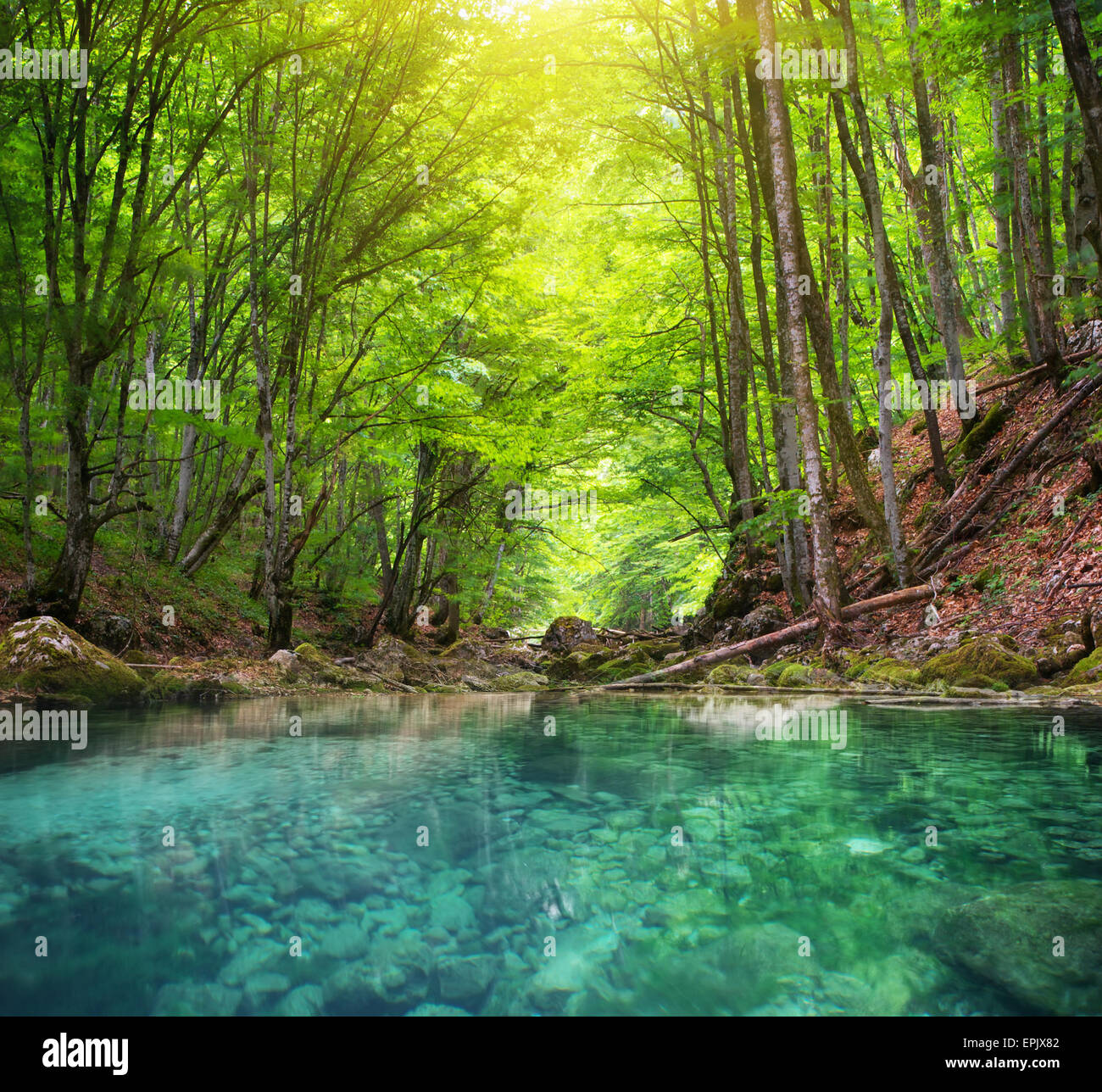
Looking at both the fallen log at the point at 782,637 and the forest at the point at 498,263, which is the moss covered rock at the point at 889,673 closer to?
the forest at the point at 498,263

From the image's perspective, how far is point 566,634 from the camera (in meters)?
18.9

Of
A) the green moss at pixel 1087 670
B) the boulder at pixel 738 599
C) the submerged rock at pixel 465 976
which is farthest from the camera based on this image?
the boulder at pixel 738 599

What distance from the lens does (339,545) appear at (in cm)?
1855

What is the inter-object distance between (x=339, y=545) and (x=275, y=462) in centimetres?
647

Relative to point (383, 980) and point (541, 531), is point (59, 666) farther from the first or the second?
point (541, 531)

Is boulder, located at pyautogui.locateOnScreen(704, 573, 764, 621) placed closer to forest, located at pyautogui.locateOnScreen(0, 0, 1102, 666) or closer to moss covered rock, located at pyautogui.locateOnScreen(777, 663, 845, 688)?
forest, located at pyautogui.locateOnScreen(0, 0, 1102, 666)

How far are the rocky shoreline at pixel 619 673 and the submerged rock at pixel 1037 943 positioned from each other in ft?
15.0

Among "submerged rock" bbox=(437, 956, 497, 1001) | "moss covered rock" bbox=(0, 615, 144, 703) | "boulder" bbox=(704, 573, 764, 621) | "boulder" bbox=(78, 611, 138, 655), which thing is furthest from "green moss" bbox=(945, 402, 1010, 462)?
"boulder" bbox=(78, 611, 138, 655)

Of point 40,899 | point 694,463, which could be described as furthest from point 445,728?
point 694,463

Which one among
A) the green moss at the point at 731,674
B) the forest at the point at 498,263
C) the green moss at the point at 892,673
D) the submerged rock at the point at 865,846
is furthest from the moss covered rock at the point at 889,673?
the submerged rock at the point at 865,846

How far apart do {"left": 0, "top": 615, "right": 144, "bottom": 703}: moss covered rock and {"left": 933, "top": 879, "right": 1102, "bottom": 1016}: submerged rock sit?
8198 millimetres

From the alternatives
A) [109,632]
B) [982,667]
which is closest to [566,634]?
[109,632]

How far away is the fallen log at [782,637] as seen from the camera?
9898mm
